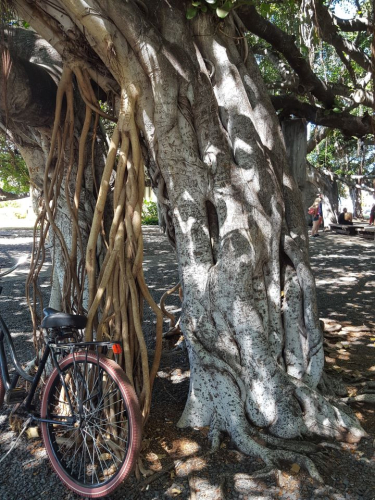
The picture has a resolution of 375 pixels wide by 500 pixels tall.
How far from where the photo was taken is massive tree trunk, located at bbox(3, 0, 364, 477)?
9.89ft

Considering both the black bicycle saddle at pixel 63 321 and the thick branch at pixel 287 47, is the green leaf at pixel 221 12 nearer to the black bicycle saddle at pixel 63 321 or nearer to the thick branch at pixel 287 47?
the thick branch at pixel 287 47

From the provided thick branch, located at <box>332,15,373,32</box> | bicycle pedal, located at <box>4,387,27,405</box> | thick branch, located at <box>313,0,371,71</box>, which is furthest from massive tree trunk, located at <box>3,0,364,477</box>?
thick branch, located at <box>332,15,373,32</box>

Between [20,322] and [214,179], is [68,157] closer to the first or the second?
[214,179]

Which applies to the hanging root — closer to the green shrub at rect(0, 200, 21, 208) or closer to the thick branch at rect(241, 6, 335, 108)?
the thick branch at rect(241, 6, 335, 108)

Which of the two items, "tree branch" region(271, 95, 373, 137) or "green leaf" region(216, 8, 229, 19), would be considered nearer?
"green leaf" region(216, 8, 229, 19)

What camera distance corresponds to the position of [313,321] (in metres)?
3.33

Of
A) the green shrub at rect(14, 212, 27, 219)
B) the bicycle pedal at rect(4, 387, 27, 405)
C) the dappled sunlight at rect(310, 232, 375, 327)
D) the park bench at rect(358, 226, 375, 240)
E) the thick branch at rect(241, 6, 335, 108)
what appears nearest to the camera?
the bicycle pedal at rect(4, 387, 27, 405)

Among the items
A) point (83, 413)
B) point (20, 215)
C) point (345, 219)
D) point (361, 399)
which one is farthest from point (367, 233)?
point (20, 215)

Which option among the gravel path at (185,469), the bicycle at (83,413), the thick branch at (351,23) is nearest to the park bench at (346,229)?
the thick branch at (351,23)

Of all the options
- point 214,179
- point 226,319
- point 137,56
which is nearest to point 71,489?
point 226,319

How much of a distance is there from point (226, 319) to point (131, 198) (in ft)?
3.49

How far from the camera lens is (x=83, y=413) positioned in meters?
2.60

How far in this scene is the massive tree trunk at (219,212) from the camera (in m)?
3.02

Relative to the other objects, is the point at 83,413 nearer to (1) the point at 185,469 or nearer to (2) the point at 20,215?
(1) the point at 185,469
